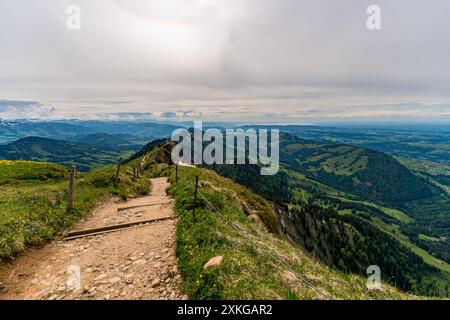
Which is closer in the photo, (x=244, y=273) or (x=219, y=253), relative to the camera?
(x=244, y=273)

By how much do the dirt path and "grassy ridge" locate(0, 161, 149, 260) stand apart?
39.4 inches

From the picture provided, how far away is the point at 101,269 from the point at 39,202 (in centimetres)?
1025

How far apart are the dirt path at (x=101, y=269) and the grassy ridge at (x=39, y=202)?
1001mm

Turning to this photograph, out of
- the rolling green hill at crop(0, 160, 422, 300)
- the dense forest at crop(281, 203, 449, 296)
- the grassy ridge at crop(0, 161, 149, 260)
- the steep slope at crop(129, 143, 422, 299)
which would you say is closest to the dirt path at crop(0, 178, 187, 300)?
the rolling green hill at crop(0, 160, 422, 300)

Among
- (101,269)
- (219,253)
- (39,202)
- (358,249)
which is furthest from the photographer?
(358,249)

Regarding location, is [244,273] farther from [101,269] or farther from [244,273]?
[101,269]

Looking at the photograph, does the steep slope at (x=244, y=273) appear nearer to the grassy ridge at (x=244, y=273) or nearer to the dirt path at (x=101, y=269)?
the grassy ridge at (x=244, y=273)

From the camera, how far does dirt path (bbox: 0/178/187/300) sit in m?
9.05

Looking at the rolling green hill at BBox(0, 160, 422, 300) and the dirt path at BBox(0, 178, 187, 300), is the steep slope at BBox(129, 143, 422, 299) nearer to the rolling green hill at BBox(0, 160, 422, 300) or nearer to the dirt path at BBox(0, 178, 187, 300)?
the rolling green hill at BBox(0, 160, 422, 300)

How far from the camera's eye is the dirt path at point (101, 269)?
905 cm


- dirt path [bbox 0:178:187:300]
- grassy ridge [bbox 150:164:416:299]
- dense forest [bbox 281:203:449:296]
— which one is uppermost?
grassy ridge [bbox 150:164:416:299]

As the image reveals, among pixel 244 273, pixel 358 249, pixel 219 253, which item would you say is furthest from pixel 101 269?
pixel 358 249

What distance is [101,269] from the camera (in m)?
10.7

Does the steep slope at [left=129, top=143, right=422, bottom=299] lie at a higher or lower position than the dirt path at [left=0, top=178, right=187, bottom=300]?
higher
